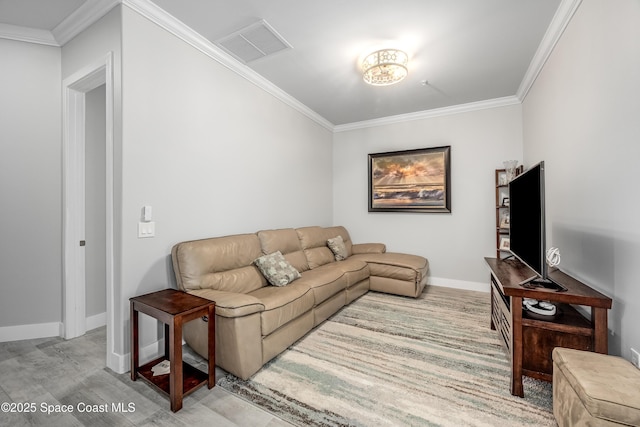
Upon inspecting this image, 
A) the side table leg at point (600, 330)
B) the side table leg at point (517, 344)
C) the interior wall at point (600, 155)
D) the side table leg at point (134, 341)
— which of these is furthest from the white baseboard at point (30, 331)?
the interior wall at point (600, 155)

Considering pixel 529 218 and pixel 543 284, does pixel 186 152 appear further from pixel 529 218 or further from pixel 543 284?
pixel 543 284

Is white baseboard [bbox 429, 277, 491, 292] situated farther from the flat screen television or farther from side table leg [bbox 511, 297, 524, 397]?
side table leg [bbox 511, 297, 524, 397]

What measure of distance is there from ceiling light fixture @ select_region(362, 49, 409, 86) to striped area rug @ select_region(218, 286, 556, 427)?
8.45ft

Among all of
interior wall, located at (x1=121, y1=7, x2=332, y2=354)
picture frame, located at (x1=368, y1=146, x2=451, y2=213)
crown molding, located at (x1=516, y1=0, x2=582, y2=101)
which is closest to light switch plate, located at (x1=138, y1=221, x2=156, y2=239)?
interior wall, located at (x1=121, y1=7, x2=332, y2=354)

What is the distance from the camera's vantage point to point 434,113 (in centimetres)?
436

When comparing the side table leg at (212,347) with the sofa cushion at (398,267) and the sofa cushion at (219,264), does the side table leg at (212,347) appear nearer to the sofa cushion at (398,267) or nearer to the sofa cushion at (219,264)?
the sofa cushion at (219,264)

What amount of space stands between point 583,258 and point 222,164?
10.6 feet

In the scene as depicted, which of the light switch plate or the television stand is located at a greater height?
the light switch plate

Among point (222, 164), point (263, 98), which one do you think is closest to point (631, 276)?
point (222, 164)

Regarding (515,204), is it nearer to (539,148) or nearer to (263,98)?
(539,148)

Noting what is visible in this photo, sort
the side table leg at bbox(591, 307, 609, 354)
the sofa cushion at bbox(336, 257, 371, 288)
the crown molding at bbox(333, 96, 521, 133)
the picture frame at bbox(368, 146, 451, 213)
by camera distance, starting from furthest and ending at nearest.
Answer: the picture frame at bbox(368, 146, 451, 213) < the crown molding at bbox(333, 96, 521, 133) < the sofa cushion at bbox(336, 257, 371, 288) < the side table leg at bbox(591, 307, 609, 354)

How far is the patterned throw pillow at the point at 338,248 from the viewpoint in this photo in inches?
163

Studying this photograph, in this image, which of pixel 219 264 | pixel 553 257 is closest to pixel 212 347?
pixel 219 264

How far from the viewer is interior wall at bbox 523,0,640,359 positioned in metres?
1.52
